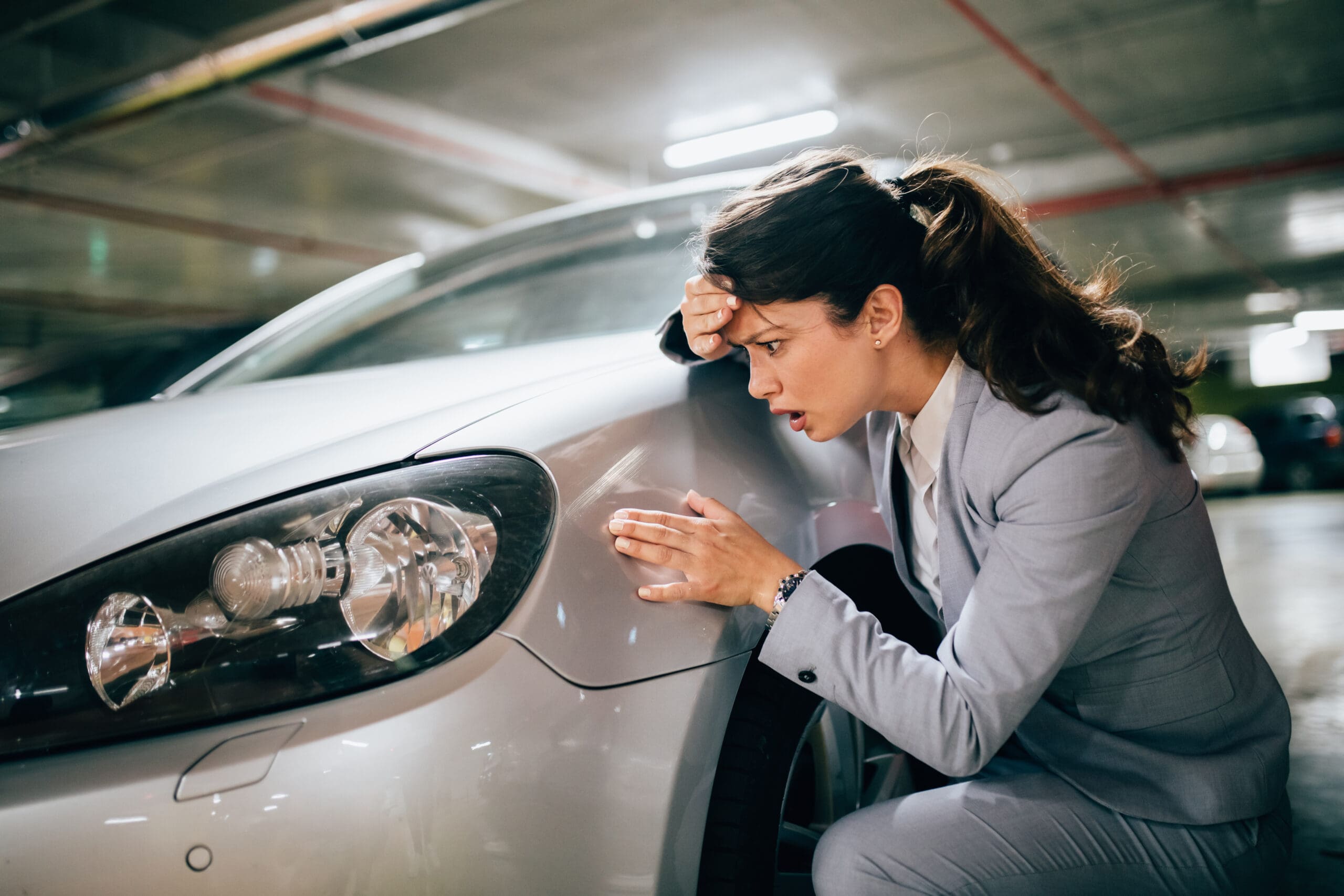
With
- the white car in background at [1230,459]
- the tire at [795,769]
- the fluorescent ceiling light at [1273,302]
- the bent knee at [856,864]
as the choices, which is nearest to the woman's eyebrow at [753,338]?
the tire at [795,769]

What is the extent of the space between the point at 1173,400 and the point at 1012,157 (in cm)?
964

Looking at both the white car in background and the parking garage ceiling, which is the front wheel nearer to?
the parking garage ceiling

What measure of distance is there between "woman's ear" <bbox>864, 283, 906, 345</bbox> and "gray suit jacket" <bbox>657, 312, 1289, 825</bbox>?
10 centimetres

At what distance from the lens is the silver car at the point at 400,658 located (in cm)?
83

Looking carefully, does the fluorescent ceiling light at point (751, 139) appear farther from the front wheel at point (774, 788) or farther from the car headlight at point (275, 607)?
the car headlight at point (275, 607)

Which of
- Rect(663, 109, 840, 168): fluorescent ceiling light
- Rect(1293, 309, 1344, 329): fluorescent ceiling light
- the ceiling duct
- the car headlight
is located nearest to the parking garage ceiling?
the ceiling duct

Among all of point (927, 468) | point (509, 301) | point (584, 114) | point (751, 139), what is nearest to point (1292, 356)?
point (751, 139)

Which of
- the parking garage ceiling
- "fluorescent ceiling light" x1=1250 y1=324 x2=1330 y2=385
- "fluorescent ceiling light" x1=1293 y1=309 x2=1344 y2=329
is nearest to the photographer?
the parking garage ceiling

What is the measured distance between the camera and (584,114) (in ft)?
27.8

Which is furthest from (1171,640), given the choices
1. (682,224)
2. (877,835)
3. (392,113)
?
(392,113)

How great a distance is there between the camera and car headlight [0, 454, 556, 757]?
2.93ft

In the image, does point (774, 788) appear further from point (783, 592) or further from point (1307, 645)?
point (1307, 645)

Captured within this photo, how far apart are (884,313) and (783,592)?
1.20ft

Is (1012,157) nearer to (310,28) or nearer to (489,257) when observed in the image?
(310,28)
